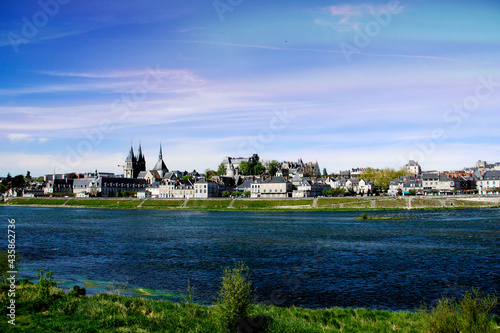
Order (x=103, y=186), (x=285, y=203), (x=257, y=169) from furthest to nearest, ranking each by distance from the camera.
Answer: (x=257, y=169)
(x=103, y=186)
(x=285, y=203)

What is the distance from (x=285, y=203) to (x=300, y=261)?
80885 mm

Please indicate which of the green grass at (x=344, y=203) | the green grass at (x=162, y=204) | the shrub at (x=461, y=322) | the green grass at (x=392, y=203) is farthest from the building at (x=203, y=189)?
the shrub at (x=461, y=322)

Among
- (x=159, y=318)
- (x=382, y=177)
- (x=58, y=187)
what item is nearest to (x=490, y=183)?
(x=382, y=177)

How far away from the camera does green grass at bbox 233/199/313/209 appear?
10931 cm

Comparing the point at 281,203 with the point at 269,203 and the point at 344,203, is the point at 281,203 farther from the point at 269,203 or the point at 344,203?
the point at 344,203

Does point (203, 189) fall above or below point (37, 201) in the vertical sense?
above

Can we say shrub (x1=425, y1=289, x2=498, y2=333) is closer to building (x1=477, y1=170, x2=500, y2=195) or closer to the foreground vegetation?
→ the foreground vegetation

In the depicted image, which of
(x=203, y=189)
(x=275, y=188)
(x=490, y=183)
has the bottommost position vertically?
(x=203, y=189)

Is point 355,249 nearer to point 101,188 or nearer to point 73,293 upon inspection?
point 73,293

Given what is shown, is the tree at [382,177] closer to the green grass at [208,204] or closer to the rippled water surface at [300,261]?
the green grass at [208,204]

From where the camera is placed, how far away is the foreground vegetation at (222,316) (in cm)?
1273

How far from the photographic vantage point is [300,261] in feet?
102

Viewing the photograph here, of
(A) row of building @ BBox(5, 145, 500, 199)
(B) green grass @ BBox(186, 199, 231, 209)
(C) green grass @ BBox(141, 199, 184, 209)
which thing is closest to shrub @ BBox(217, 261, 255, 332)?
(B) green grass @ BBox(186, 199, 231, 209)

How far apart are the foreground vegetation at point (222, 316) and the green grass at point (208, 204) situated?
9715 centimetres
